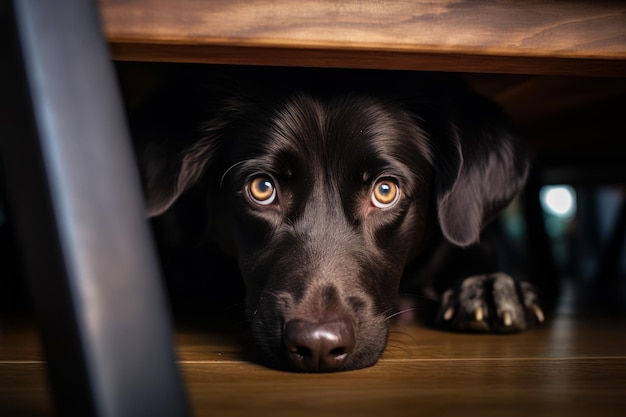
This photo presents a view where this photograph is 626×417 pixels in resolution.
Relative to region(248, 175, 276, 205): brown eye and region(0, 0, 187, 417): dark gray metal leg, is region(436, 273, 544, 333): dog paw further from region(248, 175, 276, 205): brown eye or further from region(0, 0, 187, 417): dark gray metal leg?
region(0, 0, 187, 417): dark gray metal leg

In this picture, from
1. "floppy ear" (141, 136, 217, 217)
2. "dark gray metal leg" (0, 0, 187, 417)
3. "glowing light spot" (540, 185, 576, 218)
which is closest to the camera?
"dark gray metal leg" (0, 0, 187, 417)

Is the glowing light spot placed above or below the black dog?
below

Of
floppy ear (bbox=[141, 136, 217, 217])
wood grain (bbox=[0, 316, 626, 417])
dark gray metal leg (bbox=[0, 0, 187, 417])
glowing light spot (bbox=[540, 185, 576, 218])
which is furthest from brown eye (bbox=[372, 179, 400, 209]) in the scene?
glowing light spot (bbox=[540, 185, 576, 218])

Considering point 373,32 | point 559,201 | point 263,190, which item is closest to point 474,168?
point 263,190

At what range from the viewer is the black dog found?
4.92 feet

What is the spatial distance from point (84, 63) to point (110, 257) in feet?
0.75

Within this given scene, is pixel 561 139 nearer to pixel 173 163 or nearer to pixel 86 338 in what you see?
pixel 173 163

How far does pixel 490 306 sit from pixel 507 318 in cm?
9

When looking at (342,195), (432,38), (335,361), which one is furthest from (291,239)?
(432,38)

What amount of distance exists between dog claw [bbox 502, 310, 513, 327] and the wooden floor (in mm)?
51

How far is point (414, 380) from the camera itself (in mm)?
1168

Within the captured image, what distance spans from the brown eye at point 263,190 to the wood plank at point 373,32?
424 mm

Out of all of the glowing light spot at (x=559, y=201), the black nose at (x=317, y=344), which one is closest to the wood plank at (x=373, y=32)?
the black nose at (x=317, y=344)

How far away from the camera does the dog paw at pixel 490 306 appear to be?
1.75 metres
